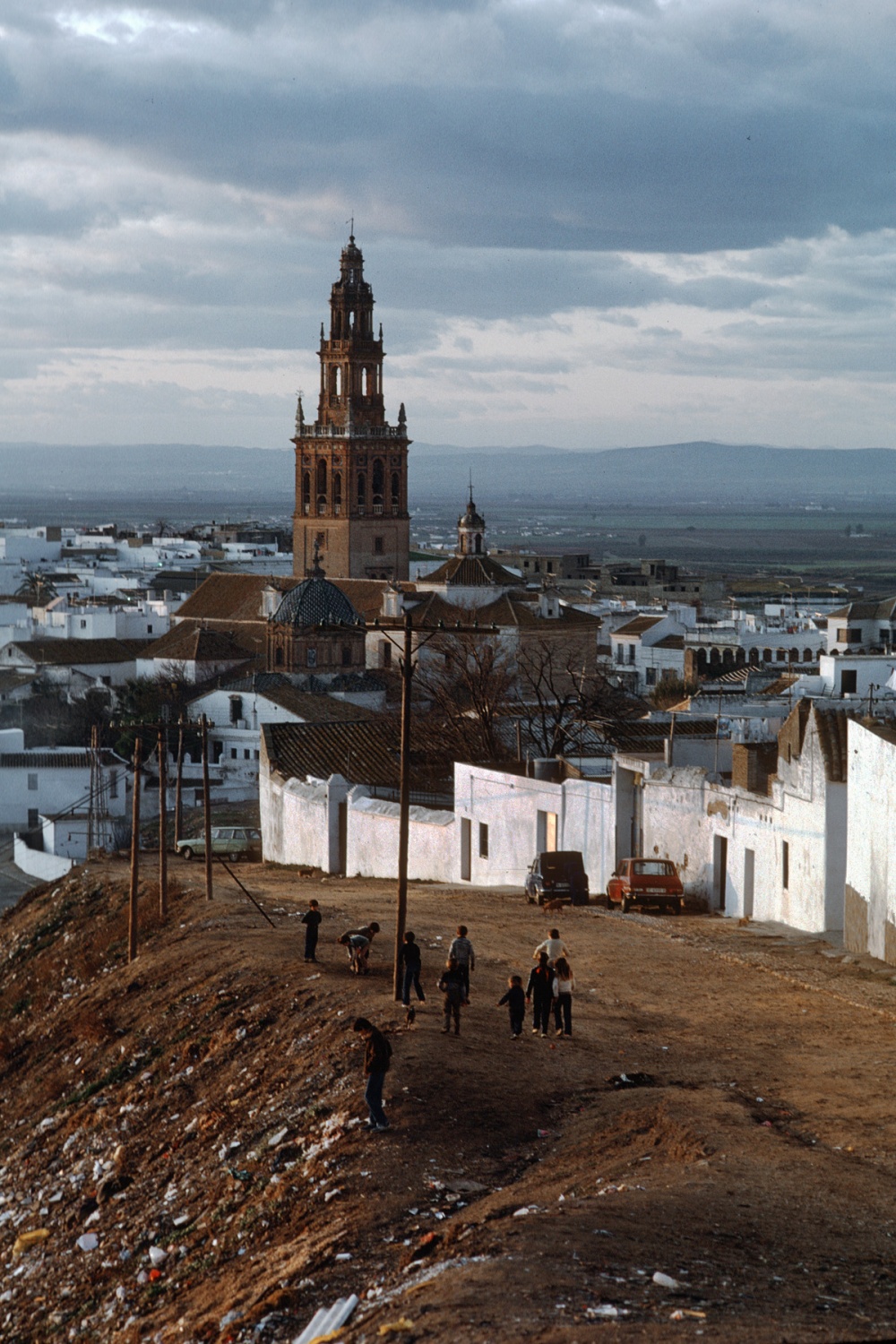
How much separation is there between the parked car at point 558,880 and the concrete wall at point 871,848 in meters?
6.19

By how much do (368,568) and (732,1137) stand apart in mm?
100909

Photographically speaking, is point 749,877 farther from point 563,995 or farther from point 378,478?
point 378,478

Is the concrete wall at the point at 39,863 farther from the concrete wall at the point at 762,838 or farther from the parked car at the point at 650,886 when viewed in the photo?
the parked car at the point at 650,886

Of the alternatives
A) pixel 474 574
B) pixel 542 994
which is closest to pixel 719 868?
pixel 542 994

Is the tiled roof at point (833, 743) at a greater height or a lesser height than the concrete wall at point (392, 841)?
greater

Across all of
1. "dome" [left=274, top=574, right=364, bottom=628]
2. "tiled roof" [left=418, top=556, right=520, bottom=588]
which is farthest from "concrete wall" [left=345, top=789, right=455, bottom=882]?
"tiled roof" [left=418, top=556, right=520, bottom=588]

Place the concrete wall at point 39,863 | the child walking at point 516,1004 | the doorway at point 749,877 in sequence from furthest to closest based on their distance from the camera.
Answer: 1. the concrete wall at point 39,863
2. the doorway at point 749,877
3. the child walking at point 516,1004

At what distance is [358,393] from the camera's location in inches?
4680

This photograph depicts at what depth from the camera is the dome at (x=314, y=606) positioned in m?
87.4

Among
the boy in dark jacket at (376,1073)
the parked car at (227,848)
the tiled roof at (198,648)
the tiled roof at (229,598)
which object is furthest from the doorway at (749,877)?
the tiled roof at (229,598)

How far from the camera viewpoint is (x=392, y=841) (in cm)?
3616

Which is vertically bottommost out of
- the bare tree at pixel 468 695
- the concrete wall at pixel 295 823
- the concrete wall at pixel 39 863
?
the concrete wall at pixel 39 863

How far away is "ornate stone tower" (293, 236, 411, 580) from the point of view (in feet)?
382

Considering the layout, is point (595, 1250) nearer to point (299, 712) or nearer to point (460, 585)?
point (299, 712)
